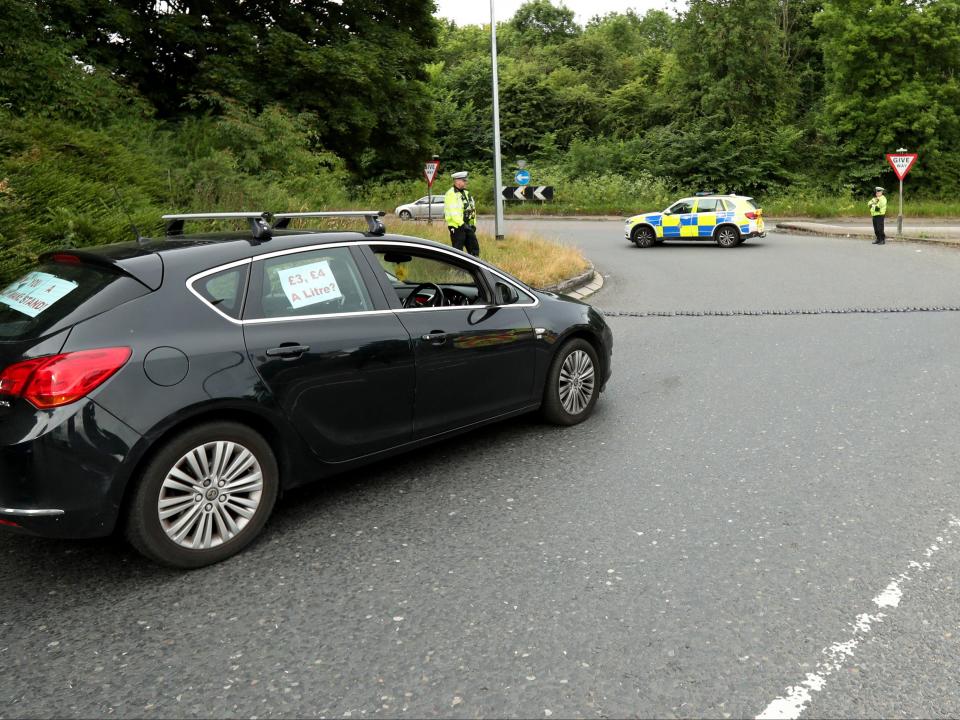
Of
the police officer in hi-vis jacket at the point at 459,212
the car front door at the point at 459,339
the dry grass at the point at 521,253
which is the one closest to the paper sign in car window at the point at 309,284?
the car front door at the point at 459,339

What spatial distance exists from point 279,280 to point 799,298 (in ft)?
36.3

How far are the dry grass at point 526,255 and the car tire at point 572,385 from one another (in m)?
7.86

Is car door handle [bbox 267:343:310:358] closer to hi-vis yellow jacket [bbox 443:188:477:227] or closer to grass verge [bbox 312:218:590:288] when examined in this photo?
grass verge [bbox 312:218:590:288]

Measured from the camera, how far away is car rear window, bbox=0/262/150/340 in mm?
3811

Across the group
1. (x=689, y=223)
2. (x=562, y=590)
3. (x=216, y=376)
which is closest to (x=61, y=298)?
(x=216, y=376)

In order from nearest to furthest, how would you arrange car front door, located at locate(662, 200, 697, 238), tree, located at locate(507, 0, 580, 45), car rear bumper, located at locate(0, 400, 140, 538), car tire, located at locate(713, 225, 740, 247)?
1. car rear bumper, located at locate(0, 400, 140, 538)
2. car tire, located at locate(713, 225, 740, 247)
3. car front door, located at locate(662, 200, 697, 238)
4. tree, located at locate(507, 0, 580, 45)

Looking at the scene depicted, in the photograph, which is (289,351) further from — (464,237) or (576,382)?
(464,237)

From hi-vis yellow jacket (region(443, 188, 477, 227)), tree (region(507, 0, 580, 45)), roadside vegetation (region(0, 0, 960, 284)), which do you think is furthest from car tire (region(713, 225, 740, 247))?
tree (region(507, 0, 580, 45))

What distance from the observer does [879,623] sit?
10.9ft

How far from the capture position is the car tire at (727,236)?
24411mm

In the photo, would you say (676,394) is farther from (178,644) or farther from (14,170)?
(14,170)

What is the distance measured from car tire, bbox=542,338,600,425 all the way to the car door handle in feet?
7.00

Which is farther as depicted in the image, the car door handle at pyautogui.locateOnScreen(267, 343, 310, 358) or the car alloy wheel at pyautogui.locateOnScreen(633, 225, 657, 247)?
the car alloy wheel at pyautogui.locateOnScreen(633, 225, 657, 247)

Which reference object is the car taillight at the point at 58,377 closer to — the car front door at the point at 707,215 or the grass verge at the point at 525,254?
the grass verge at the point at 525,254
